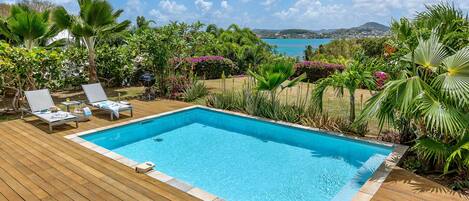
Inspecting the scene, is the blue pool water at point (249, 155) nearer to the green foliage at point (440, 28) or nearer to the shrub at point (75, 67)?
the green foliage at point (440, 28)

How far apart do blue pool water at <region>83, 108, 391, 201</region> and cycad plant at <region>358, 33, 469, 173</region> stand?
1109 mm

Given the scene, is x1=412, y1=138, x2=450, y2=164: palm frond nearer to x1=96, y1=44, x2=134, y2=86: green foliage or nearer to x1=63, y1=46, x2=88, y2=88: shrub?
x1=96, y1=44, x2=134, y2=86: green foliage

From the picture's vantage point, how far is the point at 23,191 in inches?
182

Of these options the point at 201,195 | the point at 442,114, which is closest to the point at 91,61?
the point at 201,195

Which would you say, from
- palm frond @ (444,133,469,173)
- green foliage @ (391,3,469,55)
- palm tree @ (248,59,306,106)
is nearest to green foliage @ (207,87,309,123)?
palm tree @ (248,59,306,106)

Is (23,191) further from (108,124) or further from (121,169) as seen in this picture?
(108,124)

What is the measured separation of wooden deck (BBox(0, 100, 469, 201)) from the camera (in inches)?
179

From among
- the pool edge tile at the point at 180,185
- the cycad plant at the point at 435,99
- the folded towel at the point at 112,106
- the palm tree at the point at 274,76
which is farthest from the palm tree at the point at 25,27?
the cycad plant at the point at 435,99

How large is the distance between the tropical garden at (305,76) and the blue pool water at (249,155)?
617mm

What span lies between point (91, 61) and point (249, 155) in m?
8.35

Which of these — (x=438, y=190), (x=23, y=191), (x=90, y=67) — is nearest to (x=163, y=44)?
(x=90, y=67)

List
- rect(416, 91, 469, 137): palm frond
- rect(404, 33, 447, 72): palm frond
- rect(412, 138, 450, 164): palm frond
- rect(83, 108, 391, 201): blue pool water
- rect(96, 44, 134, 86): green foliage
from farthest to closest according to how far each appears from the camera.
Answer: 1. rect(96, 44, 134, 86): green foliage
2. rect(83, 108, 391, 201): blue pool water
3. rect(404, 33, 447, 72): palm frond
4. rect(412, 138, 450, 164): palm frond
5. rect(416, 91, 469, 137): palm frond

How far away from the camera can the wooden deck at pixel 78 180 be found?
4.54 meters

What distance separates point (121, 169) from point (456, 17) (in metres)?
6.51
